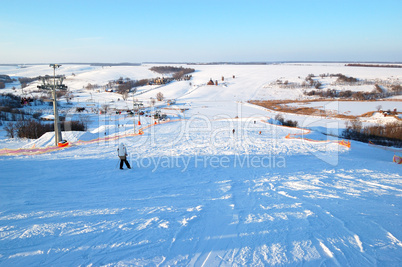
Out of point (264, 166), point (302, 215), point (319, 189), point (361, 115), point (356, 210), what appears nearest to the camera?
point (302, 215)

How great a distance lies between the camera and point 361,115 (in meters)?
45.4

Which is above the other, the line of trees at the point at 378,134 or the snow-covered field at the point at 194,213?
the snow-covered field at the point at 194,213

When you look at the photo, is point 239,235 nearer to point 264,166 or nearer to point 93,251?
point 93,251

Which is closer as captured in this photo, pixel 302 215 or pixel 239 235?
pixel 239 235

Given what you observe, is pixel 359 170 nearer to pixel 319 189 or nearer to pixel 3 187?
pixel 319 189

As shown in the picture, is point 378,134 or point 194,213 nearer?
point 194,213

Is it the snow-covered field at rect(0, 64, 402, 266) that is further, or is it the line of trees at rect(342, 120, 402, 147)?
the line of trees at rect(342, 120, 402, 147)

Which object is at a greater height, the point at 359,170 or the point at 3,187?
the point at 3,187

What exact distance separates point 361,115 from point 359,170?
4315 cm

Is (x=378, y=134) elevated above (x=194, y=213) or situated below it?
below

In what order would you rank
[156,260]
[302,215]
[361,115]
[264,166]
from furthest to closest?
[361,115] < [264,166] < [302,215] < [156,260]

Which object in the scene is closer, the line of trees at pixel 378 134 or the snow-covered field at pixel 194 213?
the snow-covered field at pixel 194 213

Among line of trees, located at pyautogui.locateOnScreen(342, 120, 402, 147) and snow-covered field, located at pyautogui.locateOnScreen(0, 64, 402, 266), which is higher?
snow-covered field, located at pyautogui.locateOnScreen(0, 64, 402, 266)

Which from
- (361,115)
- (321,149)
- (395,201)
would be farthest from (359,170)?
(361,115)
